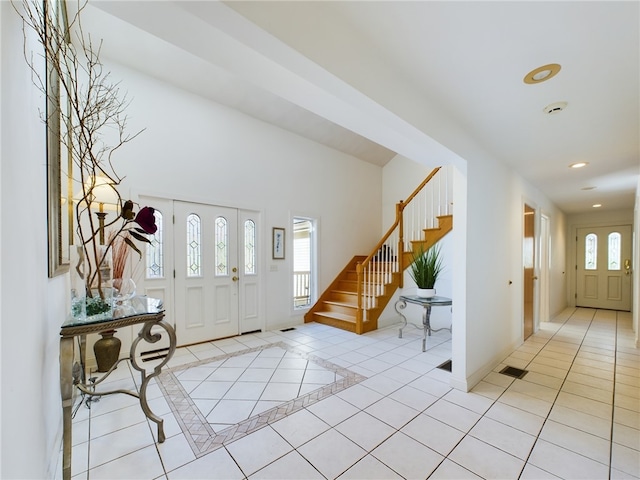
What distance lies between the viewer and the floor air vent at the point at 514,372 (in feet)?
9.93

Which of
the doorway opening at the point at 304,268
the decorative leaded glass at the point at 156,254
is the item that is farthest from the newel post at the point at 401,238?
the decorative leaded glass at the point at 156,254

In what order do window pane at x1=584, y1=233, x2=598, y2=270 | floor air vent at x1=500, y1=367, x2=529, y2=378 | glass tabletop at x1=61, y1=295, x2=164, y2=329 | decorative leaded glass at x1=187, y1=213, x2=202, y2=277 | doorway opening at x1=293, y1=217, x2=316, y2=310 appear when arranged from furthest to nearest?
window pane at x1=584, y1=233, x2=598, y2=270 → doorway opening at x1=293, y1=217, x2=316, y2=310 → decorative leaded glass at x1=187, y1=213, x2=202, y2=277 → floor air vent at x1=500, y1=367, x2=529, y2=378 → glass tabletop at x1=61, y1=295, x2=164, y2=329

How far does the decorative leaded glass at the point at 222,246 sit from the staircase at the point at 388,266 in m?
1.78

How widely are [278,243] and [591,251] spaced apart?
8044 mm

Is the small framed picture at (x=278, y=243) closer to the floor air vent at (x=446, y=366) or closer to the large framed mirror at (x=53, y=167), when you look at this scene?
the floor air vent at (x=446, y=366)

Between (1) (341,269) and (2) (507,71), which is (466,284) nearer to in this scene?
(2) (507,71)

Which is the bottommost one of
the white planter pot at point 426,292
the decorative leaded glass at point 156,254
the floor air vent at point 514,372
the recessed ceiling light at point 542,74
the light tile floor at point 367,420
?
the floor air vent at point 514,372

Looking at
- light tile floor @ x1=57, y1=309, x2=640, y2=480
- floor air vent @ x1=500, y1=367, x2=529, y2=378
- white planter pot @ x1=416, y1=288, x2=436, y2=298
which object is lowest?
floor air vent @ x1=500, y1=367, x2=529, y2=378

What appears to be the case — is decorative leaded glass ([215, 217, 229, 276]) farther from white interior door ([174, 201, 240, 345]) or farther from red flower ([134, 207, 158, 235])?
red flower ([134, 207, 158, 235])

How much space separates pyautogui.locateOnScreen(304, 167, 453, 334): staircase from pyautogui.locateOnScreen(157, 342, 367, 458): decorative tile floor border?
1.66 meters

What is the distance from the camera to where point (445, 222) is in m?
4.72

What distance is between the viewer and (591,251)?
727cm

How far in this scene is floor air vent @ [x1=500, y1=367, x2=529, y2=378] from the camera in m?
3.03

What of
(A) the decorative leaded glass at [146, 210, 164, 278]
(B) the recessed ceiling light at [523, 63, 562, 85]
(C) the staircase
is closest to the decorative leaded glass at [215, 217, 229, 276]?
(A) the decorative leaded glass at [146, 210, 164, 278]
